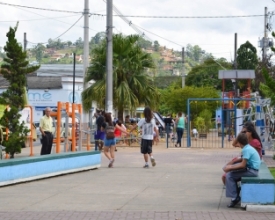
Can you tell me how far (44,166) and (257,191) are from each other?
644 cm

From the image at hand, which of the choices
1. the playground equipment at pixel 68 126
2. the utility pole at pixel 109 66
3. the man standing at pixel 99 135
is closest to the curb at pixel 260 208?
the playground equipment at pixel 68 126

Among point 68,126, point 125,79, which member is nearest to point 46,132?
point 68,126

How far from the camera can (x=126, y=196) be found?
13.0 metres

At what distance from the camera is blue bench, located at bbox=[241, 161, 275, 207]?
10.9 m

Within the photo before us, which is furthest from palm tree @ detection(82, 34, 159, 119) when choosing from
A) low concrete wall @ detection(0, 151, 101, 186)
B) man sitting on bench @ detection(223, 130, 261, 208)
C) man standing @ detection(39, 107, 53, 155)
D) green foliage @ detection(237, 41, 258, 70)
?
green foliage @ detection(237, 41, 258, 70)

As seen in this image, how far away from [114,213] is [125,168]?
850 centimetres

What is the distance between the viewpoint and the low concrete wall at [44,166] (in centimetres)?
1438

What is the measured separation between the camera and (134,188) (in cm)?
1436

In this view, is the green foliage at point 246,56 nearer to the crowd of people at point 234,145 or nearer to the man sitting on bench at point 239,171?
the crowd of people at point 234,145

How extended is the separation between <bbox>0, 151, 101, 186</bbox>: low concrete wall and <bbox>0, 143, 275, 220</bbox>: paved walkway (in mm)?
194

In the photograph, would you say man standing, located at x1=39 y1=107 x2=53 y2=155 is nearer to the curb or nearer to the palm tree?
the curb

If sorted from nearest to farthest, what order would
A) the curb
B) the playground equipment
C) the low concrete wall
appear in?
the curb → the low concrete wall → the playground equipment

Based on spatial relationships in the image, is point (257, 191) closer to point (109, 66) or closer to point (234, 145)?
point (234, 145)

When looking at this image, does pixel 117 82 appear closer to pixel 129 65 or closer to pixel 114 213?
pixel 129 65
